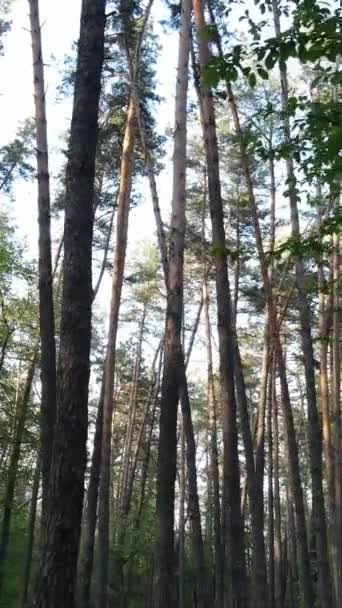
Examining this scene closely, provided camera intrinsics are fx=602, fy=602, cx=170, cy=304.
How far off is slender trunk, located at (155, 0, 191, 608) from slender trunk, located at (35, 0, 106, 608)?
3.11 meters

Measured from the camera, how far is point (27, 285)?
15461mm

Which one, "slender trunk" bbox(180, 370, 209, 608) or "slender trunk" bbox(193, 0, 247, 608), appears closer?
"slender trunk" bbox(193, 0, 247, 608)

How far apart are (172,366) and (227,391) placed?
0.78 m

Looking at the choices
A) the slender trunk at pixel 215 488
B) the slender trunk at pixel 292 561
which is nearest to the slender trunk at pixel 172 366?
the slender trunk at pixel 215 488

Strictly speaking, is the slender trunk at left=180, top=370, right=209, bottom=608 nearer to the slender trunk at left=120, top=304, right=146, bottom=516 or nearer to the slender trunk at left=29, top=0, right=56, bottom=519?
the slender trunk at left=29, top=0, right=56, bottom=519

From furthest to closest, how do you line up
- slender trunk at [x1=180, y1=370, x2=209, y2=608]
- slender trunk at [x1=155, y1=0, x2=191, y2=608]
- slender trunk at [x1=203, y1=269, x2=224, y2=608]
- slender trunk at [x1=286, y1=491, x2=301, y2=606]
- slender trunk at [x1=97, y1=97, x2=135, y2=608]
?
slender trunk at [x1=286, y1=491, x2=301, y2=606] < slender trunk at [x1=203, y1=269, x2=224, y2=608] < slender trunk at [x1=97, y1=97, x2=135, y2=608] < slender trunk at [x1=180, y1=370, x2=209, y2=608] < slender trunk at [x1=155, y1=0, x2=191, y2=608]

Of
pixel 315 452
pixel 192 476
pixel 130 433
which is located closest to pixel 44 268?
pixel 192 476

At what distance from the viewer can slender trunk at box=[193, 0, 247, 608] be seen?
7445 millimetres

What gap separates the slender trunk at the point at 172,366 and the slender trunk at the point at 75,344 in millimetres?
3110

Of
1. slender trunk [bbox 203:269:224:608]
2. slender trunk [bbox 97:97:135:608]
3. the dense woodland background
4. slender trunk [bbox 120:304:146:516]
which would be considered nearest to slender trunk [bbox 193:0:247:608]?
the dense woodland background

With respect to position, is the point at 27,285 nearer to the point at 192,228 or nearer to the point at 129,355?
the point at 192,228

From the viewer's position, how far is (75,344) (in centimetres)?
459

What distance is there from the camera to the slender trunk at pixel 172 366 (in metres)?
7.20

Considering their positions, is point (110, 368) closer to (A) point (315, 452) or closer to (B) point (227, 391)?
(A) point (315, 452)
